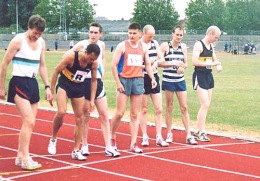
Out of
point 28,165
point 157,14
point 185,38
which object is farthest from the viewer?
point 157,14

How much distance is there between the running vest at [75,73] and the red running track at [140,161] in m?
1.25

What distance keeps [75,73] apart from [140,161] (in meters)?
1.68

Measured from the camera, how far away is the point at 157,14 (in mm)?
107500

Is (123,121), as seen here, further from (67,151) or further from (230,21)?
(230,21)

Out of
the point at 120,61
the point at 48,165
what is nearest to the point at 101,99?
the point at 120,61

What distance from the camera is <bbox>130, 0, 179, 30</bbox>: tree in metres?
108

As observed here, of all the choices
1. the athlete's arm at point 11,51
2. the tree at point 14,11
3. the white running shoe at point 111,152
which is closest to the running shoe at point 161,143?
the white running shoe at point 111,152

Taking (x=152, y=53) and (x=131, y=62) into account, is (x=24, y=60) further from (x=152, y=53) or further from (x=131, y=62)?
(x=152, y=53)

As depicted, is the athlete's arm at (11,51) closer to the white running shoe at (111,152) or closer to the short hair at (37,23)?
the short hair at (37,23)

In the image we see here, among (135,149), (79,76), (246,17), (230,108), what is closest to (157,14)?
(246,17)

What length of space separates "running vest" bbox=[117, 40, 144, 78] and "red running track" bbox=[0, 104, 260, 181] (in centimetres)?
131

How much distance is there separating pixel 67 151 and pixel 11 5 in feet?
366

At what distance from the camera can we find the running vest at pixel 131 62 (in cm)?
995

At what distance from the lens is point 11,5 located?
118125mm
